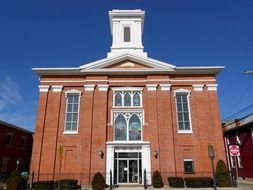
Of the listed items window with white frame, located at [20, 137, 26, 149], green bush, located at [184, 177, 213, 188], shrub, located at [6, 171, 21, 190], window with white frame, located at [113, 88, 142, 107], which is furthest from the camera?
window with white frame, located at [20, 137, 26, 149]

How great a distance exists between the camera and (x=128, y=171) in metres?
26.7

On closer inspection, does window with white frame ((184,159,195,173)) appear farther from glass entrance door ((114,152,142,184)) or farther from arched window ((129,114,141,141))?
arched window ((129,114,141,141))

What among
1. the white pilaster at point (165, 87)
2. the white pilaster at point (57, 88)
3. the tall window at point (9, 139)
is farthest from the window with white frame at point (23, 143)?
the white pilaster at point (165, 87)

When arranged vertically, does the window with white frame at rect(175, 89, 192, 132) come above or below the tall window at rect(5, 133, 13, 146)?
above

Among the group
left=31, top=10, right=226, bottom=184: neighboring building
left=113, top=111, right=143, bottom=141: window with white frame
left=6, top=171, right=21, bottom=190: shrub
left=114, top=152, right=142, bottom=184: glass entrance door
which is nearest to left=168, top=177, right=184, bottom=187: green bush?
left=31, top=10, right=226, bottom=184: neighboring building

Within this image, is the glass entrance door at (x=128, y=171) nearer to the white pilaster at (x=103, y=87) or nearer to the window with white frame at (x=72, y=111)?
the window with white frame at (x=72, y=111)

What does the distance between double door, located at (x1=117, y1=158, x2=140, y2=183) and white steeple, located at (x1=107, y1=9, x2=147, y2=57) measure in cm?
1414

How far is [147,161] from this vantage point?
26641 millimetres

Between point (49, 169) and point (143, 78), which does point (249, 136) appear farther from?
point (49, 169)

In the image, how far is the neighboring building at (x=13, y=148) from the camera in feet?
118

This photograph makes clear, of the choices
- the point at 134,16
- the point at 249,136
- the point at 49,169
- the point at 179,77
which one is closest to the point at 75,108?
the point at 49,169

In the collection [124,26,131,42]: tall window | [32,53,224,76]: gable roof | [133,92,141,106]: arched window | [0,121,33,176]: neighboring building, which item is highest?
[124,26,131,42]: tall window

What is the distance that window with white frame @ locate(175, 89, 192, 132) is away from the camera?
2828cm

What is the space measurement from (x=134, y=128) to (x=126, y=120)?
1.18 m
